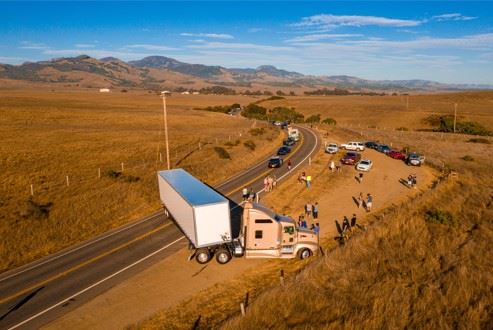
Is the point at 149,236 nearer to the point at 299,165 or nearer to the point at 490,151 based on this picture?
the point at 299,165

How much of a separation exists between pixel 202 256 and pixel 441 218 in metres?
19.2

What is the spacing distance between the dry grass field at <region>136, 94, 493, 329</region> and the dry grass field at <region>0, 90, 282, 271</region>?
544 inches

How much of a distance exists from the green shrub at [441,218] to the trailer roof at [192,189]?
17695 millimetres

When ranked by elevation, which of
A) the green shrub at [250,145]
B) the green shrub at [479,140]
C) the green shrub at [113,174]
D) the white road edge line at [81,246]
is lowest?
the green shrub at [479,140]

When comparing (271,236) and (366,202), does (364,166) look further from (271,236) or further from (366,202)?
(271,236)

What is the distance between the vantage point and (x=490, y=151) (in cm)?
6334

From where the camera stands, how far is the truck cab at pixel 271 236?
2131 cm

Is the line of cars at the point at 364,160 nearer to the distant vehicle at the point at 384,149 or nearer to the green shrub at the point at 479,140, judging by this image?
the distant vehicle at the point at 384,149

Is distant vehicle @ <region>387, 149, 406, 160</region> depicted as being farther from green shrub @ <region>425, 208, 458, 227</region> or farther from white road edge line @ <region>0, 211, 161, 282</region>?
white road edge line @ <region>0, 211, 161, 282</region>

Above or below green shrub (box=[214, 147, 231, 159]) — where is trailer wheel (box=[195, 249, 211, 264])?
below

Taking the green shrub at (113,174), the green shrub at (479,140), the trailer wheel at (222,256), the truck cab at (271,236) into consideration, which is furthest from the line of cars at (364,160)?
the trailer wheel at (222,256)

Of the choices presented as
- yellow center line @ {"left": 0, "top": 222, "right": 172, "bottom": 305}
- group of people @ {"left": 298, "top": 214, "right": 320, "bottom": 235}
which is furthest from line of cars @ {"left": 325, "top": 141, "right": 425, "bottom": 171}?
yellow center line @ {"left": 0, "top": 222, "right": 172, "bottom": 305}

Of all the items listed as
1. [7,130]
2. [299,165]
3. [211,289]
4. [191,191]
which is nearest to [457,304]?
[211,289]

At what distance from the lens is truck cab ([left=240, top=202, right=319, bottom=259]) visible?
21312mm
